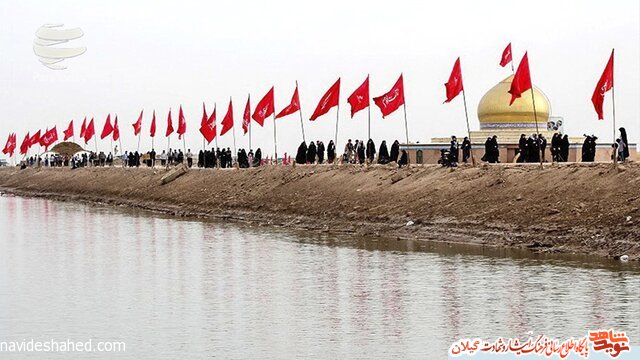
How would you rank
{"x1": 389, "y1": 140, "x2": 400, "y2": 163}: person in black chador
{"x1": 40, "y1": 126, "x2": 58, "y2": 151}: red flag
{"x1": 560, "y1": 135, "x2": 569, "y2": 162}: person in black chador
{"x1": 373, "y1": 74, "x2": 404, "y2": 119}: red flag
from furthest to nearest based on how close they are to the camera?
{"x1": 40, "y1": 126, "x2": 58, "y2": 151}: red flag, {"x1": 389, "y1": 140, "x2": 400, "y2": 163}: person in black chador, {"x1": 373, "y1": 74, "x2": 404, "y2": 119}: red flag, {"x1": 560, "y1": 135, "x2": 569, "y2": 162}: person in black chador

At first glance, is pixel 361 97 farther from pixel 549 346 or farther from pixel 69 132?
pixel 69 132

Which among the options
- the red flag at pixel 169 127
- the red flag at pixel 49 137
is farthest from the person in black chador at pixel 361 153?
the red flag at pixel 49 137

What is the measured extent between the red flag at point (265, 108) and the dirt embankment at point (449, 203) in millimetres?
2741

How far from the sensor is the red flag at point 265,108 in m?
47.6

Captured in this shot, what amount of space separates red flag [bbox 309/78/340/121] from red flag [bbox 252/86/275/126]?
19.9ft

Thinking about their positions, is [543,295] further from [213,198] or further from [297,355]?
[213,198]

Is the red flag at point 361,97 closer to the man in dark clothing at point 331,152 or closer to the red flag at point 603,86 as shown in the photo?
the man in dark clothing at point 331,152

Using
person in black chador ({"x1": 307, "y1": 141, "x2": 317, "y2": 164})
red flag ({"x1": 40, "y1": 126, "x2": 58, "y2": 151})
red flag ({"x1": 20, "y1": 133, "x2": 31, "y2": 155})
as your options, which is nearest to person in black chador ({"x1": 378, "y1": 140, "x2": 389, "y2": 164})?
person in black chador ({"x1": 307, "y1": 141, "x2": 317, "y2": 164})

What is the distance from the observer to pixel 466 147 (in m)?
41.5

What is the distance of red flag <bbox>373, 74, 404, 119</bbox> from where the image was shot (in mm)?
40062

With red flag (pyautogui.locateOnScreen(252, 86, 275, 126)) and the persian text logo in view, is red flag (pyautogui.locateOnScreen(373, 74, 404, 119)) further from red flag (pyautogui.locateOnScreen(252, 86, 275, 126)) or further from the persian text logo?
the persian text logo

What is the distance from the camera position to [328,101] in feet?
137

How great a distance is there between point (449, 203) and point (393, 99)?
7.62 m

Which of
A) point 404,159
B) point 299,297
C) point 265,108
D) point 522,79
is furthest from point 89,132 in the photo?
point 299,297
